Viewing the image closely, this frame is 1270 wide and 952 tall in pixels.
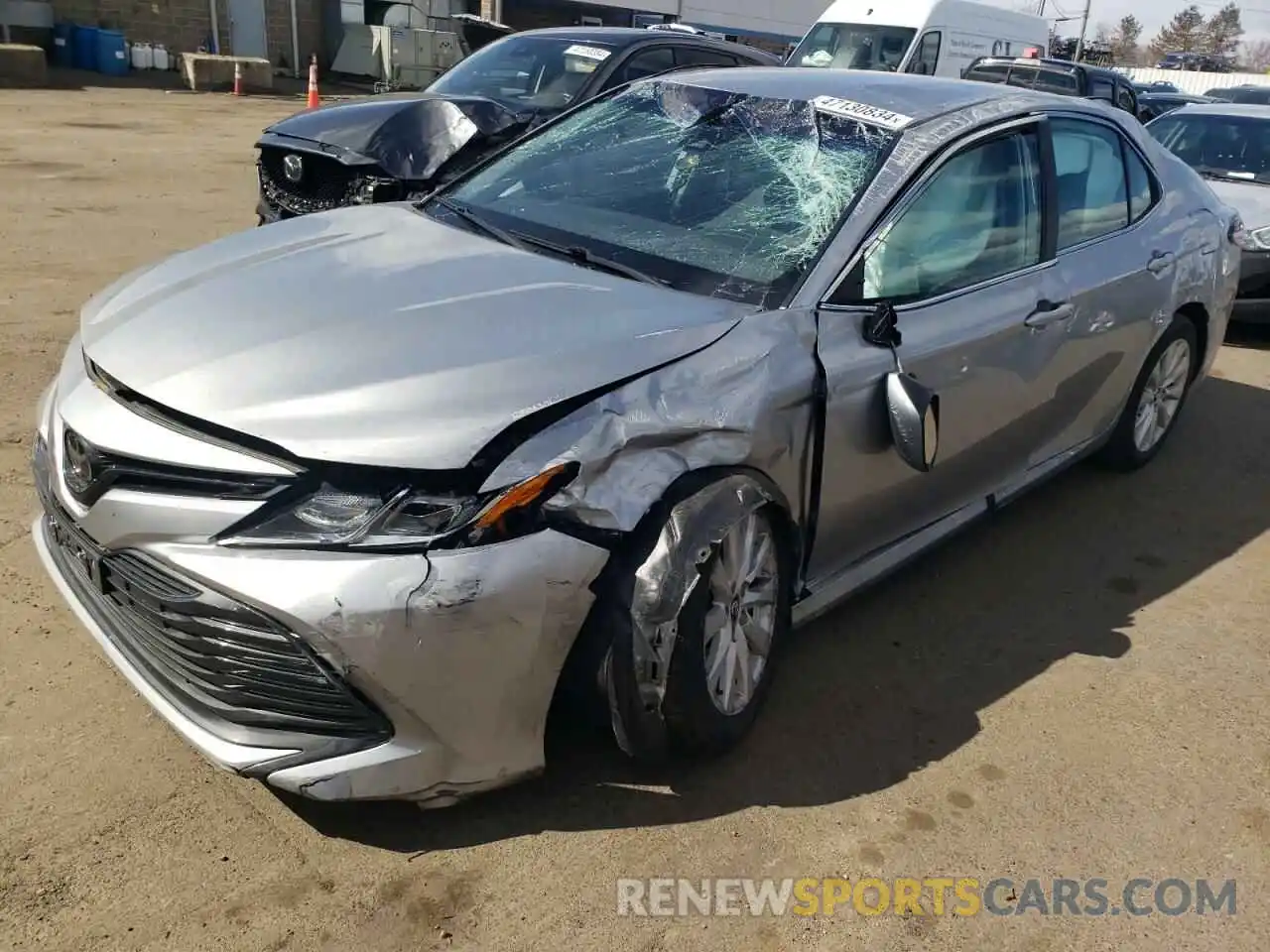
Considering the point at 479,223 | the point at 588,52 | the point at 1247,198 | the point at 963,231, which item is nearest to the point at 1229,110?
the point at 1247,198

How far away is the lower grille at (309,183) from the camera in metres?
6.24

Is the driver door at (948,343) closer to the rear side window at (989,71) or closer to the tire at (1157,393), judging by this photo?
the tire at (1157,393)

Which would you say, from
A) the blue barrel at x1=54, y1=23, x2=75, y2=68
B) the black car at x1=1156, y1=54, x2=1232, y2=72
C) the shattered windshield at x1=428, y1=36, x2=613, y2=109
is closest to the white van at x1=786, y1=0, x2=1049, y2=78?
the shattered windshield at x1=428, y1=36, x2=613, y2=109

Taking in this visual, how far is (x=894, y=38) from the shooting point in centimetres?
1548

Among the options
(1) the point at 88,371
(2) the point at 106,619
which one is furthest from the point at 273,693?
(1) the point at 88,371

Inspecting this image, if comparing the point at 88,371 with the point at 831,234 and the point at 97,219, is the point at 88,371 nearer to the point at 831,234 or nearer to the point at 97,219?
the point at 831,234

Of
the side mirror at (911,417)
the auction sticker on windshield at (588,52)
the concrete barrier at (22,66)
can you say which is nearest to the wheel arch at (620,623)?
the side mirror at (911,417)

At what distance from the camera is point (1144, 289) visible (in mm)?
4301

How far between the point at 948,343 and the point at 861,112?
0.80 meters

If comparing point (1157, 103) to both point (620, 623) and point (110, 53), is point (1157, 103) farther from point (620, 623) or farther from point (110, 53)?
point (110, 53)

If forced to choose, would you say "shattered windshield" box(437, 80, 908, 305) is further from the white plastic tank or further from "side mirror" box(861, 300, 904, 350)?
the white plastic tank

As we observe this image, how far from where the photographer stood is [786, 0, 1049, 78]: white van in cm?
1538

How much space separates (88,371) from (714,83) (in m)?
2.27

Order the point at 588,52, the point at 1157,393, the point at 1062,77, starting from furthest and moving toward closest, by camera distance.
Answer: the point at 1062,77 → the point at 588,52 → the point at 1157,393
